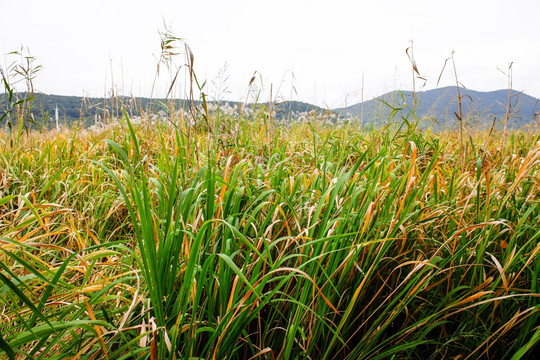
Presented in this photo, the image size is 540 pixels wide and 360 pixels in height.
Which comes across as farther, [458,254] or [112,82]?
[112,82]

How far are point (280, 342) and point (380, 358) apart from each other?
0.36 meters

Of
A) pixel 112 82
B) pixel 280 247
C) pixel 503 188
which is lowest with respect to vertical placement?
pixel 280 247

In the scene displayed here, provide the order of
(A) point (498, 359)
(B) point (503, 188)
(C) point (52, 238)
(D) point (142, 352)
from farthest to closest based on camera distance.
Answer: (C) point (52, 238)
(B) point (503, 188)
(A) point (498, 359)
(D) point (142, 352)

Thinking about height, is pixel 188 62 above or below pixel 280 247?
above

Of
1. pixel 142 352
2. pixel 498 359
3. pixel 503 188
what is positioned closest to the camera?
pixel 142 352

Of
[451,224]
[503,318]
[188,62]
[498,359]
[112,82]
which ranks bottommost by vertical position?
[498,359]

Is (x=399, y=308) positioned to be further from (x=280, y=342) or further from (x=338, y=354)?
(x=280, y=342)

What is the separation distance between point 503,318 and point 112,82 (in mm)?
4111

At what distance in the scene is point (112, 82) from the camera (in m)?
3.77

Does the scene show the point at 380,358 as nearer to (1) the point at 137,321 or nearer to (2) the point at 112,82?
(1) the point at 137,321

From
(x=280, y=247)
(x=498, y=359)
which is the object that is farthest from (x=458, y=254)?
(x=280, y=247)

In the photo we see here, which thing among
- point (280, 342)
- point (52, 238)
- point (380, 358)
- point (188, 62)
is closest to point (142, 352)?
point (280, 342)

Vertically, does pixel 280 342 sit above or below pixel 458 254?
below

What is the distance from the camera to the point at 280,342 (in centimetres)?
118
